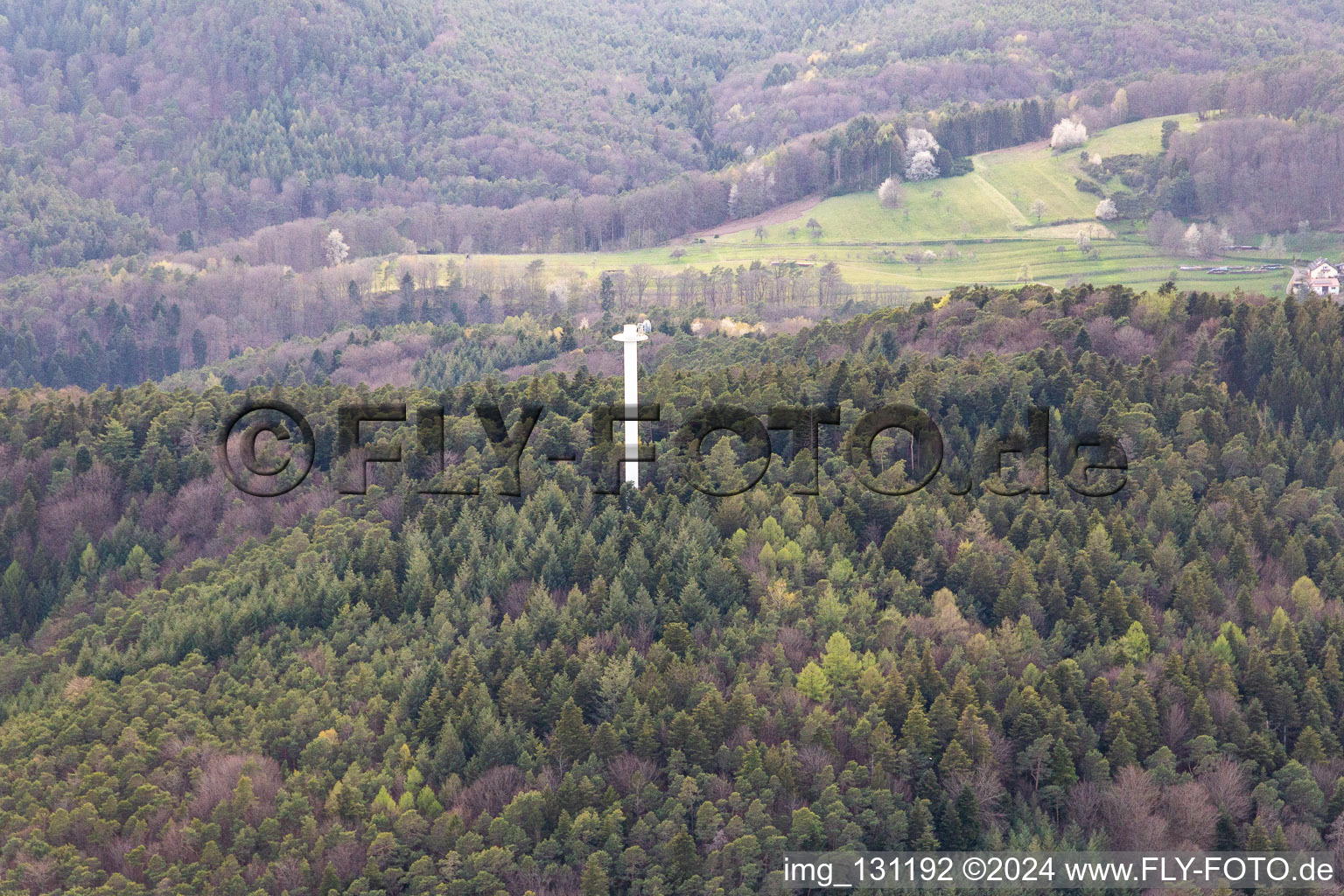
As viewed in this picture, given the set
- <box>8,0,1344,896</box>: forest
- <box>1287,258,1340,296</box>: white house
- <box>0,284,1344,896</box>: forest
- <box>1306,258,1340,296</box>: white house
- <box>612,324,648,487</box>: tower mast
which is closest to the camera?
<box>0,284,1344,896</box>: forest

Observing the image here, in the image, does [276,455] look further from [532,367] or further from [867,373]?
[532,367]

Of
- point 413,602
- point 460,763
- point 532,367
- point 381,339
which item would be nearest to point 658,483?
point 413,602

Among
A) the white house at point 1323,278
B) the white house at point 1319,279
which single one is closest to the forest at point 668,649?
the white house at point 1323,278

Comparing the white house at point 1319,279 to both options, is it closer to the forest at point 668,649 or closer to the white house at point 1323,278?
the white house at point 1323,278

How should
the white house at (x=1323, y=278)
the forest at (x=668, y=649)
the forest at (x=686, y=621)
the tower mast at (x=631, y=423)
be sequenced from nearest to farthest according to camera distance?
the forest at (x=668, y=649) < the forest at (x=686, y=621) < the tower mast at (x=631, y=423) < the white house at (x=1323, y=278)

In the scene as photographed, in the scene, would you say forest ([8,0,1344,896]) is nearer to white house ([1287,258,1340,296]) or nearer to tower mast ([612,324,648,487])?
tower mast ([612,324,648,487])

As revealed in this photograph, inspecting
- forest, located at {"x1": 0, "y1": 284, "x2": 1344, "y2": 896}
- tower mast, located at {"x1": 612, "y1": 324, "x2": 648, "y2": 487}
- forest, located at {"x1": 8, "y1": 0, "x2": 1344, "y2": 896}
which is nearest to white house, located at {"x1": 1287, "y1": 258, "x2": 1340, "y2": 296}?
forest, located at {"x1": 8, "y1": 0, "x2": 1344, "y2": 896}

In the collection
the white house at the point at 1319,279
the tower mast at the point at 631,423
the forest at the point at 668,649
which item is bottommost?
the forest at the point at 668,649

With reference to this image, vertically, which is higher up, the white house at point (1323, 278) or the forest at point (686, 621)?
the white house at point (1323, 278)
